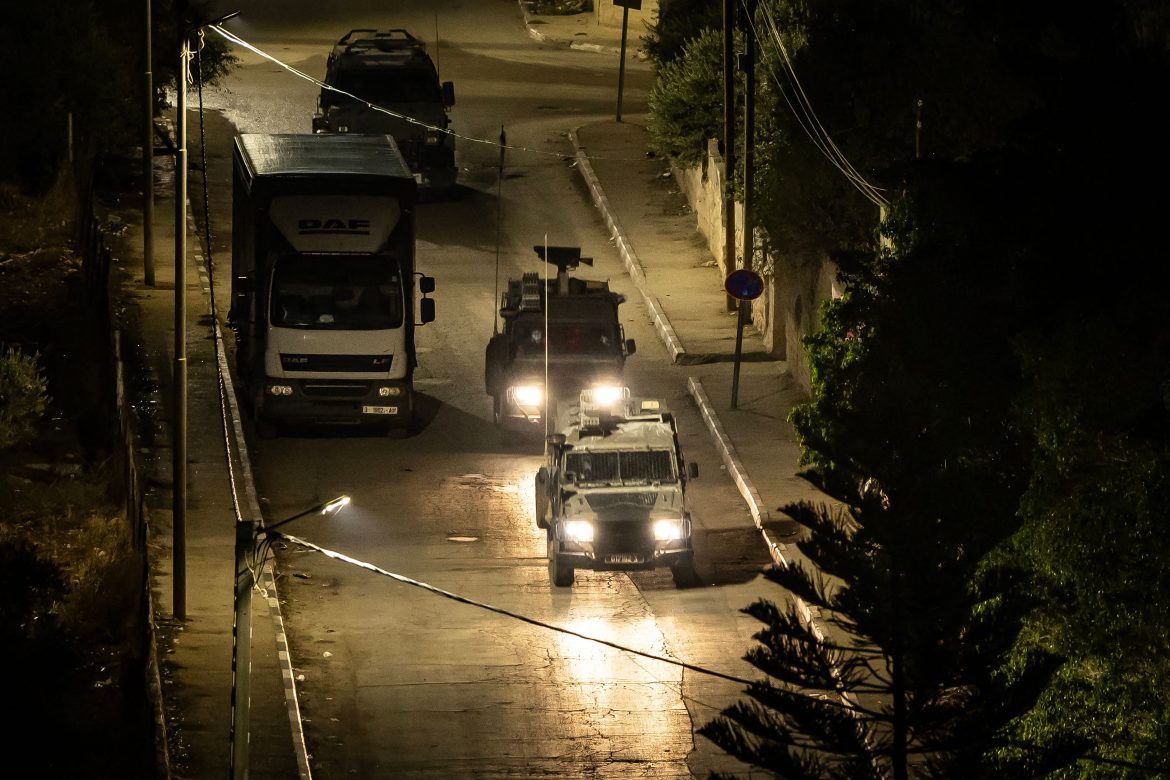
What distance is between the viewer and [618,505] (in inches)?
1093

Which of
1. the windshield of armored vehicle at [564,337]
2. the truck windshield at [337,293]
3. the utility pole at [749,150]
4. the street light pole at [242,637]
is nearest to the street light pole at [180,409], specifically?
the truck windshield at [337,293]

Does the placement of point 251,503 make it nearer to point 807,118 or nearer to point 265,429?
point 265,429

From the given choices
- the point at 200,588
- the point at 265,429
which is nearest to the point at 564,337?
the point at 265,429

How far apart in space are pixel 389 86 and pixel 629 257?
791 cm

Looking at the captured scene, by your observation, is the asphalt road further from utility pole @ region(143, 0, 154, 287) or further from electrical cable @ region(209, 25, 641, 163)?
electrical cable @ region(209, 25, 641, 163)

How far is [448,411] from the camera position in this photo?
117ft

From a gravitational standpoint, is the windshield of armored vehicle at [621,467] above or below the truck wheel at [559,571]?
above

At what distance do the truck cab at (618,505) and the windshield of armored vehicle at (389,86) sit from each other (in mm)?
20534

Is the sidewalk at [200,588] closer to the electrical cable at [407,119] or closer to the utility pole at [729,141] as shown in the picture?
the electrical cable at [407,119]

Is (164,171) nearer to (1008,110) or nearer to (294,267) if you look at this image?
(294,267)

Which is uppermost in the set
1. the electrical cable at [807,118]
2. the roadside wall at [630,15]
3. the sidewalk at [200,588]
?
the electrical cable at [807,118]

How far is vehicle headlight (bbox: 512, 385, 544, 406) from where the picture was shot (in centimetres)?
3338

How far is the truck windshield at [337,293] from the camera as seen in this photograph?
32.9 m

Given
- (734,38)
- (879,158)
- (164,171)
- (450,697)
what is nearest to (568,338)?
(879,158)
